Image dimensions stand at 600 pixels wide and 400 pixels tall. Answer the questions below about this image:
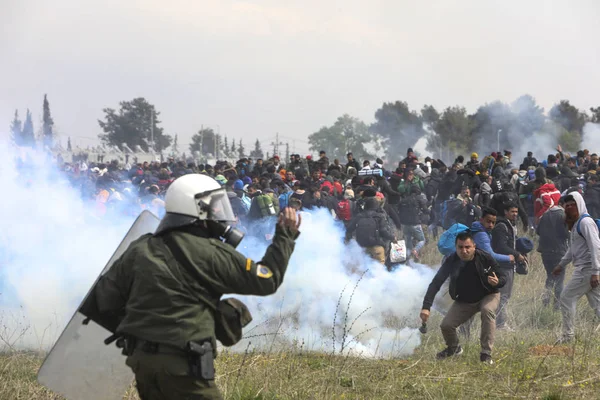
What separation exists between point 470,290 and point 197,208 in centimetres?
422

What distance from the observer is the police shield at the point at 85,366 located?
4.08m

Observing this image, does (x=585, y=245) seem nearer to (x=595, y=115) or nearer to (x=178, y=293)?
(x=178, y=293)

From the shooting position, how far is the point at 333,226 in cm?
1074

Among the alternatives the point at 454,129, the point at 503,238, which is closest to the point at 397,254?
the point at 503,238

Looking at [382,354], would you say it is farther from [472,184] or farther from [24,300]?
[472,184]

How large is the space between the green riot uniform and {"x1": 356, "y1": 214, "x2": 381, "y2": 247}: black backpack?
6.90m

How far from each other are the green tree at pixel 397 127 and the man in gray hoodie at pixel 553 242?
1271 inches

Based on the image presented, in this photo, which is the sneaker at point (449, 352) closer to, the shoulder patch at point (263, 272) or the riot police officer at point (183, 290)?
the riot police officer at point (183, 290)

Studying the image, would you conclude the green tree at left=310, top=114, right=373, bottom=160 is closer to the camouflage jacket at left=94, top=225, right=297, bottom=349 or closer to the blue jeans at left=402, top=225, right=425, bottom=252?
the blue jeans at left=402, top=225, right=425, bottom=252

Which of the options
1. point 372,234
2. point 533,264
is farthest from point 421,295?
point 533,264

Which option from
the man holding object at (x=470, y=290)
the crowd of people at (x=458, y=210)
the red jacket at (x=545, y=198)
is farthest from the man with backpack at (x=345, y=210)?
the man holding object at (x=470, y=290)

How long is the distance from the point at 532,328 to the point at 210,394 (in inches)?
252

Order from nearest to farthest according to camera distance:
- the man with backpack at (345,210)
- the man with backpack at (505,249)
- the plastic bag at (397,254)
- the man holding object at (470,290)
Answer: the man holding object at (470,290), the man with backpack at (505,249), the plastic bag at (397,254), the man with backpack at (345,210)

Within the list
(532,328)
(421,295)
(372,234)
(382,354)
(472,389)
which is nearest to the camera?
(472,389)
